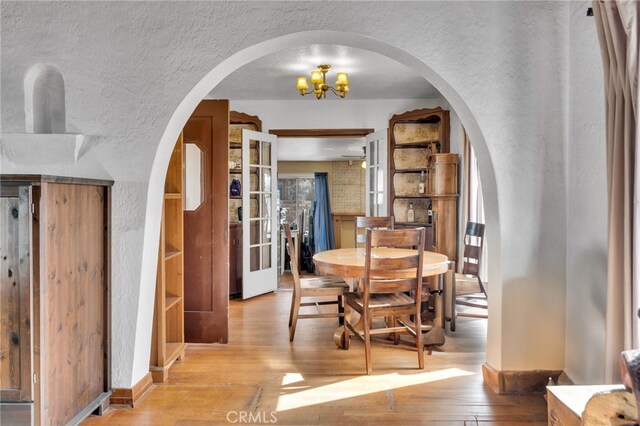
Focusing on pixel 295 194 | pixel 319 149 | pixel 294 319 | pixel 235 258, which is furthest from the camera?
pixel 295 194

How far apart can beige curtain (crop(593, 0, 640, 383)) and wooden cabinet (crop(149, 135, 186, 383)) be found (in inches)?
95.5

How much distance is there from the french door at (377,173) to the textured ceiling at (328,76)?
54 centimetres

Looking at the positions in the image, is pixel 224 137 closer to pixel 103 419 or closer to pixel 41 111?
pixel 41 111

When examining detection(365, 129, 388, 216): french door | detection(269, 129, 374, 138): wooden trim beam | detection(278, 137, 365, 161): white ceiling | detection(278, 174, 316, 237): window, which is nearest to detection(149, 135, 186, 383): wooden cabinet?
detection(269, 129, 374, 138): wooden trim beam

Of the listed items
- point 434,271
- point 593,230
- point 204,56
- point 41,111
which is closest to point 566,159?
point 593,230

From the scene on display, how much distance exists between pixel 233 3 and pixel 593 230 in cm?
230

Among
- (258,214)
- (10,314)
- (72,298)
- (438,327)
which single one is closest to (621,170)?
(438,327)

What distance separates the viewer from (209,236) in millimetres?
3322

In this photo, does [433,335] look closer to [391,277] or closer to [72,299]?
[391,277]

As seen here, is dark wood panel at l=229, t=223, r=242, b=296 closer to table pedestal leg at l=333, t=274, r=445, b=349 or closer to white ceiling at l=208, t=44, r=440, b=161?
white ceiling at l=208, t=44, r=440, b=161

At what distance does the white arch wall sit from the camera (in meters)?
2.38

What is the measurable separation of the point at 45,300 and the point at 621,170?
2.54 meters

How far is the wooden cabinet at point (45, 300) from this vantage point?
1.79 metres

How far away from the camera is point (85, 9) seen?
2383 mm
